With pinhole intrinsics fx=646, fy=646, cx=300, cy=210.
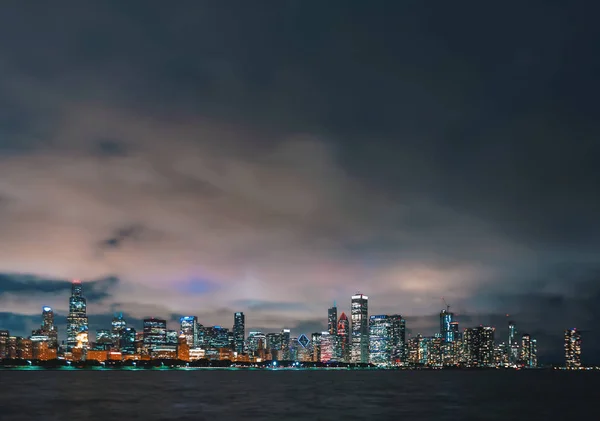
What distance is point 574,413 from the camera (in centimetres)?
10006

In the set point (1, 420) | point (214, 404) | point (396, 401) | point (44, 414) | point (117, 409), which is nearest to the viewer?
point (1, 420)

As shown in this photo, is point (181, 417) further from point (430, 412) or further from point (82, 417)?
point (430, 412)

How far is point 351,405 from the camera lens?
352ft

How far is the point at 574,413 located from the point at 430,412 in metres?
23.4

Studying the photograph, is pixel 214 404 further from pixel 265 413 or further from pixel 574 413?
pixel 574 413

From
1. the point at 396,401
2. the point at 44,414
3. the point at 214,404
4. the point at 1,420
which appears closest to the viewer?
the point at 1,420

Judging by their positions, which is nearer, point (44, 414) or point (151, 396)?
point (44, 414)

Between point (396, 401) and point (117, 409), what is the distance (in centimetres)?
5030

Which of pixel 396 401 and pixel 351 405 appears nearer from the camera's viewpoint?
pixel 351 405

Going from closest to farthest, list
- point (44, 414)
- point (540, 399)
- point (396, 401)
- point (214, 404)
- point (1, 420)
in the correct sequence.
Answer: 1. point (1, 420)
2. point (44, 414)
3. point (214, 404)
4. point (396, 401)
5. point (540, 399)

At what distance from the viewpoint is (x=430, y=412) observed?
96.2 metres

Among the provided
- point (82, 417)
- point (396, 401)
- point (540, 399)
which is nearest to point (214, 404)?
point (82, 417)

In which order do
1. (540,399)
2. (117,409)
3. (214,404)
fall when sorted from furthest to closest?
(540,399) < (214,404) < (117,409)

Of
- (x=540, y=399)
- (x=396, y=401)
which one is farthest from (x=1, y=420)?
(x=540, y=399)
